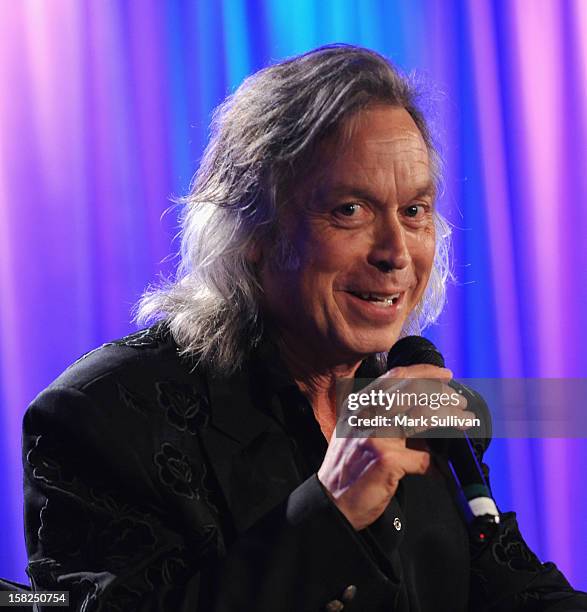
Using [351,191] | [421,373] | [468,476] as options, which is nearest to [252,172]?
[351,191]

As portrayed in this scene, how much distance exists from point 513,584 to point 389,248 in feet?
2.02

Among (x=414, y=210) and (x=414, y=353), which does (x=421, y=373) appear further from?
(x=414, y=210)

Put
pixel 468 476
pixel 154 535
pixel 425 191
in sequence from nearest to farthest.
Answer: pixel 468 476 → pixel 154 535 → pixel 425 191

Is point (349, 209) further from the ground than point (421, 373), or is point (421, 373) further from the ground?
point (349, 209)

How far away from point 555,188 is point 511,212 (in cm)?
14

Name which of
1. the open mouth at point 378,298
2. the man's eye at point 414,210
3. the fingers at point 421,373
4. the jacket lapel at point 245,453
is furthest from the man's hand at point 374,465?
the man's eye at point 414,210

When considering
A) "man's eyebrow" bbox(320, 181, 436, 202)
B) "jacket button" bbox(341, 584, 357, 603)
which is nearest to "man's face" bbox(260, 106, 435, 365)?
→ "man's eyebrow" bbox(320, 181, 436, 202)

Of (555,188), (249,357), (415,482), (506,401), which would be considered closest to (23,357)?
(249,357)

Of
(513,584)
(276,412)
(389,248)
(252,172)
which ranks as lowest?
(513,584)

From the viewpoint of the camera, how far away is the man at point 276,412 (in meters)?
1.15

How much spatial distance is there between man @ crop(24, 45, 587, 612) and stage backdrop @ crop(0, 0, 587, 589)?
692mm

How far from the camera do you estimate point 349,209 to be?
148 centimetres

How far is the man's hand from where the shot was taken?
3.64 ft

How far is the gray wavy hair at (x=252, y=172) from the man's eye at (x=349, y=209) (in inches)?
4.1
